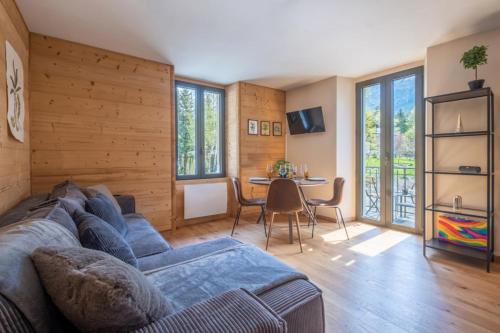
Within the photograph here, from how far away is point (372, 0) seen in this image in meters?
2.17

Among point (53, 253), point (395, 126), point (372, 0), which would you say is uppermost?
point (372, 0)

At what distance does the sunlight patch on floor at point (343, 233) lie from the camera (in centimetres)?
338

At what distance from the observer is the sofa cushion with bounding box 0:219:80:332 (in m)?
0.66

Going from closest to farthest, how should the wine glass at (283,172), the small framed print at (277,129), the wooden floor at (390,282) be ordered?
1. the wooden floor at (390,282)
2. the wine glass at (283,172)
3. the small framed print at (277,129)

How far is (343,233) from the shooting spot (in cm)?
364

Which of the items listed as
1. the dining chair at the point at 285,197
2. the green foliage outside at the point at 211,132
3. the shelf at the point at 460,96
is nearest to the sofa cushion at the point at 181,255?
the dining chair at the point at 285,197

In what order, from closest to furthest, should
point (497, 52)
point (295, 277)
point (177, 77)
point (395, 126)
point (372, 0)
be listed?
point (295, 277)
point (372, 0)
point (497, 52)
point (395, 126)
point (177, 77)

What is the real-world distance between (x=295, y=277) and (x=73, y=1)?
2.87 m

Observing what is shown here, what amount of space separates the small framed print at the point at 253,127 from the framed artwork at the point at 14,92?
318cm

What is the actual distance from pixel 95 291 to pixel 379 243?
133 inches

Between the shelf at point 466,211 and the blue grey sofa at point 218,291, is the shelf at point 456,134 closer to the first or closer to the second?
the shelf at point 466,211

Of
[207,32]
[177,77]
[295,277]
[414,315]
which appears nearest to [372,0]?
[207,32]

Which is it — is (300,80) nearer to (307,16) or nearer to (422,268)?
(307,16)

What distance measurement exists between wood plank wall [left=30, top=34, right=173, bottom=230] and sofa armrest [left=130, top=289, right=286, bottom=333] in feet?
9.47
